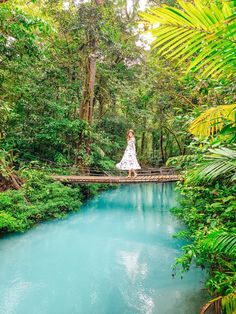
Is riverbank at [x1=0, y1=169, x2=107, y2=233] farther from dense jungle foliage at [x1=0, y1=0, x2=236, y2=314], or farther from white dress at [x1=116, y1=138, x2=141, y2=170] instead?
white dress at [x1=116, y1=138, x2=141, y2=170]

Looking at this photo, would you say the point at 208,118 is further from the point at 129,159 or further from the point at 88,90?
the point at 88,90

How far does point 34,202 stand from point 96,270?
9.92 ft

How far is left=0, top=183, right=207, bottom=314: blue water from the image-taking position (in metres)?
3.47

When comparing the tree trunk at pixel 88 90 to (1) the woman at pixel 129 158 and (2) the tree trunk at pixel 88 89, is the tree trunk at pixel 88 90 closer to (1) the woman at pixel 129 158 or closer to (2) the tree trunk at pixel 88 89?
(2) the tree trunk at pixel 88 89

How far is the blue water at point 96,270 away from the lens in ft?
11.4

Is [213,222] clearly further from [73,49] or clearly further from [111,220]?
[73,49]

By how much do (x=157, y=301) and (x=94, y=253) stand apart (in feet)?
6.57

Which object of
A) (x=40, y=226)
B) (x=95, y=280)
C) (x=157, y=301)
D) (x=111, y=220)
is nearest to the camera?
(x=157, y=301)

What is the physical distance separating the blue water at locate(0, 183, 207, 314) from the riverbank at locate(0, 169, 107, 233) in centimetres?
28

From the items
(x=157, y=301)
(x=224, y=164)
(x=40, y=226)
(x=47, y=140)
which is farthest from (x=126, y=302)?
(x=47, y=140)

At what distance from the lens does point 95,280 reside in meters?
4.15

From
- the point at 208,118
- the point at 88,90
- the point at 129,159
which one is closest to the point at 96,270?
the point at 129,159

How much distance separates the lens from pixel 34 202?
21.9 ft

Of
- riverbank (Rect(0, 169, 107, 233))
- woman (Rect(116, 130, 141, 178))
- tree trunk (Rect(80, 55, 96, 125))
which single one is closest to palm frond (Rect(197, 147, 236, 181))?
riverbank (Rect(0, 169, 107, 233))
